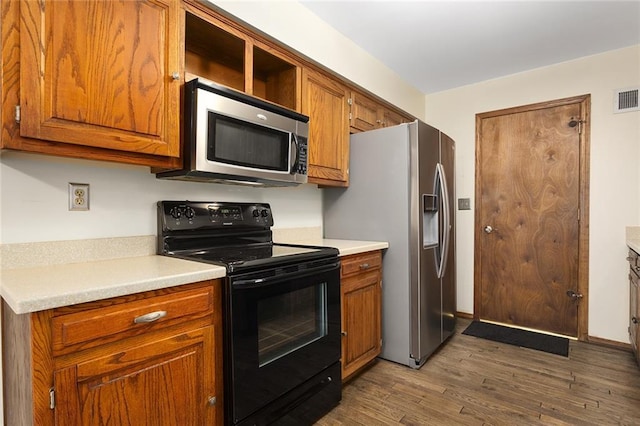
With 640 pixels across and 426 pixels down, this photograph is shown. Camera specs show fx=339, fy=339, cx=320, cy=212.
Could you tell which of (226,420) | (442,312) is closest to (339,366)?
(226,420)

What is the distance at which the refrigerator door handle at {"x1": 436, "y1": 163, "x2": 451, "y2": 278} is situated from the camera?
2625 mm

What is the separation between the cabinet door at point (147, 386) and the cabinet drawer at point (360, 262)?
94 cm

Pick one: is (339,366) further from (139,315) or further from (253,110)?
(253,110)

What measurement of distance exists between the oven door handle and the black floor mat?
76.4 inches

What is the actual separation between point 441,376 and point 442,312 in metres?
0.55

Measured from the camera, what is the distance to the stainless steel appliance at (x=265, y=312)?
138 centimetres

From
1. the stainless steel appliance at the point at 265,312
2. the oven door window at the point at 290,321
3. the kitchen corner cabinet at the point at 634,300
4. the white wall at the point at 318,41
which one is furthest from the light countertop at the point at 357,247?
the kitchen corner cabinet at the point at 634,300

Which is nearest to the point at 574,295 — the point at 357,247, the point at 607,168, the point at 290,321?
the point at 607,168

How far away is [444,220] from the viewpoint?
266 cm

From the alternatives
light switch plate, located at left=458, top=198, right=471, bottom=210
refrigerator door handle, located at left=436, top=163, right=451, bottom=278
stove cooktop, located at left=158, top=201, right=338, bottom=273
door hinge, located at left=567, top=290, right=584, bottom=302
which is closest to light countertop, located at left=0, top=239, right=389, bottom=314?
stove cooktop, located at left=158, top=201, right=338, bottom=273

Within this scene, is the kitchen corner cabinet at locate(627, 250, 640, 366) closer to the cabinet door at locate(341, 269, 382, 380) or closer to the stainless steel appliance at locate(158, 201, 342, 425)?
the cabinet door at locate(341, 269, 382, 380)

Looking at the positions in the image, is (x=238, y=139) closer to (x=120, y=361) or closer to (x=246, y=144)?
(x=246, y=144)

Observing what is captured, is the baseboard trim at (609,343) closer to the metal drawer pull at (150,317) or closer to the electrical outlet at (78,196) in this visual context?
the metal drawer pull at (150,317)

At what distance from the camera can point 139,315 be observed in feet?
3.62
